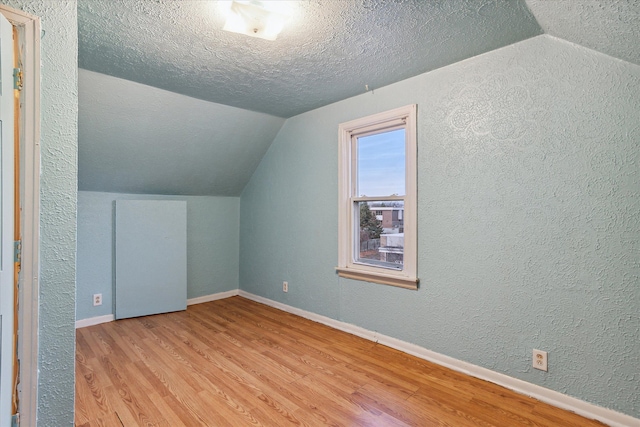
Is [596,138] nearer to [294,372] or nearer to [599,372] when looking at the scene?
[599,372]

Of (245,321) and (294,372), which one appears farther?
(245,321)

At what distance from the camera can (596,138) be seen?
180 centimetres

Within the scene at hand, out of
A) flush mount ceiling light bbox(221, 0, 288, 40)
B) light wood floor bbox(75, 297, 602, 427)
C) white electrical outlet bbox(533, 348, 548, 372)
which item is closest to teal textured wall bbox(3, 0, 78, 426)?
light wood floor bbox(75, 297, 602, 427)

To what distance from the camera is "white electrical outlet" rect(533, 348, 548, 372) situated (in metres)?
1.96

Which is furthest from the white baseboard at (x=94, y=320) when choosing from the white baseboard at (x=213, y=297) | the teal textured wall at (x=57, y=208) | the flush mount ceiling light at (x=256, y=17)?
the flush mount ceiling light at (x=256, y=17)

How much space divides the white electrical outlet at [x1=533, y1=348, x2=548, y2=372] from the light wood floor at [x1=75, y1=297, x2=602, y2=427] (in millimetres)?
207

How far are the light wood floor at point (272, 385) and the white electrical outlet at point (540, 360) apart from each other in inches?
8.2

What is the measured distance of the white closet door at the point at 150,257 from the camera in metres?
3.43

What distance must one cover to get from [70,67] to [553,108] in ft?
8.46

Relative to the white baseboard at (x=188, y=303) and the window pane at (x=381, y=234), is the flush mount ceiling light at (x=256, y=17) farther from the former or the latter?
the white baseboard at (x=188, y=303)

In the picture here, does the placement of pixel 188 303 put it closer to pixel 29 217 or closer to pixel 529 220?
pixel 29 217

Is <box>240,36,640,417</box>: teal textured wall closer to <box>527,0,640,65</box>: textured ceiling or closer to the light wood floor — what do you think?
<box>527,0,640,65</box>: textured ceiling

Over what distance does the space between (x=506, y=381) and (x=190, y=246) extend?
352 cm

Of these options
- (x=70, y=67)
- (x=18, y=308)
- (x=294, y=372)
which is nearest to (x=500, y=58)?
(x=70, y=67)
